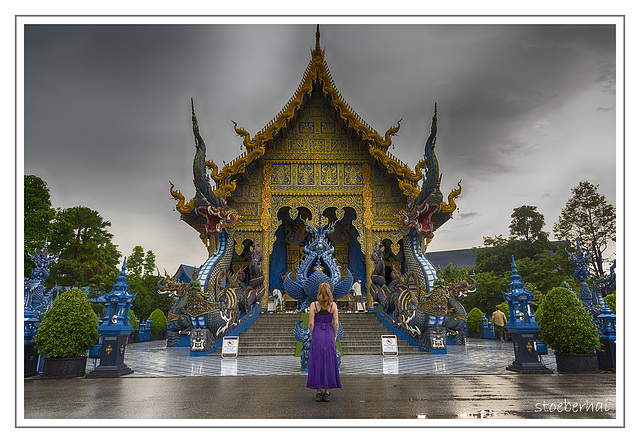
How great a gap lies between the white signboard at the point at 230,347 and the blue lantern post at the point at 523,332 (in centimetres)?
580

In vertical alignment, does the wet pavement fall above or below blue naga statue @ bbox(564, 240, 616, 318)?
below

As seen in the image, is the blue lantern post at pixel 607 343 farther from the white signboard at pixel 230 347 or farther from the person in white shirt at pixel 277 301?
the person in white shirt at pixel 277 301

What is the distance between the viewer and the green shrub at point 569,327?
254 inches

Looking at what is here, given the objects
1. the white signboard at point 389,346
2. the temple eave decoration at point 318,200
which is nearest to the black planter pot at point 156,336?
the temple eave decoration at point 318,200

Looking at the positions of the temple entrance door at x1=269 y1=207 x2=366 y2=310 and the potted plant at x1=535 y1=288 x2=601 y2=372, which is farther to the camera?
the temple entrance door at x1=269 y1=207 x2=366 y2=310

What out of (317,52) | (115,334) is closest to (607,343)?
(115,334)

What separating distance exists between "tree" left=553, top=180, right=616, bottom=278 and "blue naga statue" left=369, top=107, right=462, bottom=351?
9.68 m

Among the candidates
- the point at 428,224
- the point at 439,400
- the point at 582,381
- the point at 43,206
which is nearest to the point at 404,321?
the point at 428,224

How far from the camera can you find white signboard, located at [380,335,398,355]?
30.7 ft

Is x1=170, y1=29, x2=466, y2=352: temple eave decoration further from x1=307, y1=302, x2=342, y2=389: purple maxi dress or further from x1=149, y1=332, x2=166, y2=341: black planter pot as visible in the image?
x1=307, y1=302, x2=342, y2=389: purple maxi dress

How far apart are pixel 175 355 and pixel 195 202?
4.87 metres

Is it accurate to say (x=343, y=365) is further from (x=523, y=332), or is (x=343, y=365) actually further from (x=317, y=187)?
(x=317, y=187)

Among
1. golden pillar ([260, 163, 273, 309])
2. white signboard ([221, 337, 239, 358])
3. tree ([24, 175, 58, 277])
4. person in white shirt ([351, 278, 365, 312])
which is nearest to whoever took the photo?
white signboard ([221, 337, 239, 358])

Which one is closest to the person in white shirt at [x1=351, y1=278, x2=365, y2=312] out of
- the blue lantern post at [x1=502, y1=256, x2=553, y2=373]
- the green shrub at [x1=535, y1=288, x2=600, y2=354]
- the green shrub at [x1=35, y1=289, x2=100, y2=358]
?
A: the blue lantern post at [x1=502, y1=256, x2=553, y2=373]
